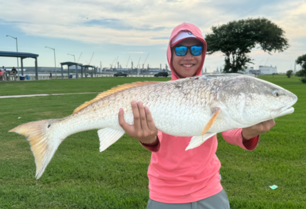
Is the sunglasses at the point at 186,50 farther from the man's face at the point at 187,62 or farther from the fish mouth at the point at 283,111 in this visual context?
the fish mouth at the point at 283,111

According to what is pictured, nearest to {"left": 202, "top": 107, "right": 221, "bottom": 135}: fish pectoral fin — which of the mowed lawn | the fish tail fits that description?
the fish tail

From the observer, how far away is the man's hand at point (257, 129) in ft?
8.02

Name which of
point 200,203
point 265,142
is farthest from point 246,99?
point 265,142

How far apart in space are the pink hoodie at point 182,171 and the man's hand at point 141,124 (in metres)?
0.21

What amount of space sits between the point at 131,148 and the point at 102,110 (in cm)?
457

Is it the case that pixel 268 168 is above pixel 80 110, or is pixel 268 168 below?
below

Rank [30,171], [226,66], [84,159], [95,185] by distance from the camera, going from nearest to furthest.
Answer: [95,185] → [30,171] → [84,159] → [226,66]

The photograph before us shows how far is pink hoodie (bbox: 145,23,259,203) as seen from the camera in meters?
2.61

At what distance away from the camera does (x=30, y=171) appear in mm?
5473

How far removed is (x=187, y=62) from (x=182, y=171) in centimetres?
135

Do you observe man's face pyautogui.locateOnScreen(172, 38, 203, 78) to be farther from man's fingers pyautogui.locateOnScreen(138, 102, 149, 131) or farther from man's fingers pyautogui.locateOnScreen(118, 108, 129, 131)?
man's fingers pyautogui.locateOnScreen(118, 108, 129, 131)

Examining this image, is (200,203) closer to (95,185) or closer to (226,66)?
(95,185)

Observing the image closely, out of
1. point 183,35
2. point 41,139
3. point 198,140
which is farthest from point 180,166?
point 183,35

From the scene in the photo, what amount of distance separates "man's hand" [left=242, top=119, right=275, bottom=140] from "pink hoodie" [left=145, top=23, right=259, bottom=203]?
0.12 meters
